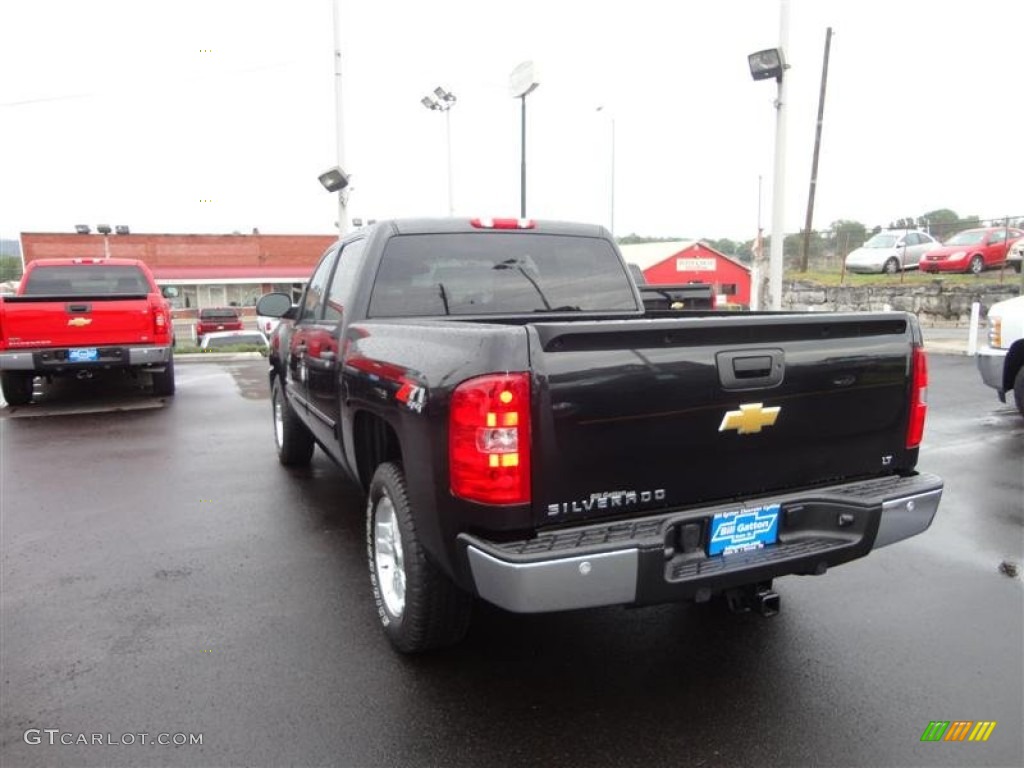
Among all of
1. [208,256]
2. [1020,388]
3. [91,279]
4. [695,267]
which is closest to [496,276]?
[1020,388]

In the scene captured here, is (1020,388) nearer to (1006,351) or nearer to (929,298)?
(1006,351)

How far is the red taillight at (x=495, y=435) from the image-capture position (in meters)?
2.41

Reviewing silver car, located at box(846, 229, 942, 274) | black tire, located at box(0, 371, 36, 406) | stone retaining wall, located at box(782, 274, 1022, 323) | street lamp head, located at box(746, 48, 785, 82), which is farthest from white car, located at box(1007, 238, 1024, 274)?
black tire, located at box(0, 371, 36, 406)

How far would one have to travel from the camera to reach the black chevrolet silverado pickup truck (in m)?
2.43

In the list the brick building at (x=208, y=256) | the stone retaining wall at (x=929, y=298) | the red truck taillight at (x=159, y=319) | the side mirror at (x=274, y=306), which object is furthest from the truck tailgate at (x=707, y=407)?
the brick building at (x=208, y=256)

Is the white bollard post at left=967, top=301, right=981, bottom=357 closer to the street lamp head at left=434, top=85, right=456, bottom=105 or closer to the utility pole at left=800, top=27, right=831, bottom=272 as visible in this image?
the street lamp head at left=434, top=85, right=456, bottom=105

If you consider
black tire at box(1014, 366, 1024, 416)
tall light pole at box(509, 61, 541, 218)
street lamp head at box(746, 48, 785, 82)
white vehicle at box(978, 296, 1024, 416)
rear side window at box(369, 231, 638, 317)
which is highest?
tall light pole at box(509, 61, 541, 218)

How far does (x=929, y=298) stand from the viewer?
73.2 feet

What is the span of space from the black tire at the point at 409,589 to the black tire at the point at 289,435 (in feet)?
9.74

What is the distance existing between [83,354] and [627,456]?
8.65 metres

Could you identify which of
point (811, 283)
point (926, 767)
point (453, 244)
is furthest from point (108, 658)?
point (811, 283)

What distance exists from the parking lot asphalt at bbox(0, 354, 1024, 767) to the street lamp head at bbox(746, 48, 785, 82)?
755 cm

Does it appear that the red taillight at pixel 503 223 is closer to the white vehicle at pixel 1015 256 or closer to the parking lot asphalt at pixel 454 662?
the parking lot asphalt at pixel 454 662

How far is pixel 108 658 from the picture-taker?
321 centimetres
